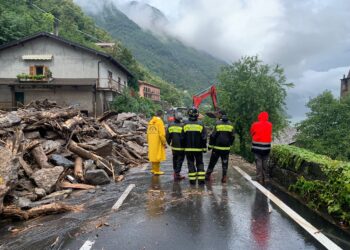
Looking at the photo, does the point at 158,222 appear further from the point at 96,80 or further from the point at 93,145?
the point at 96,80

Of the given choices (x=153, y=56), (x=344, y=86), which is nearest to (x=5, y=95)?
(x=344, y=86)

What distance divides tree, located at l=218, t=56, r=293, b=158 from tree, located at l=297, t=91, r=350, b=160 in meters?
21.5

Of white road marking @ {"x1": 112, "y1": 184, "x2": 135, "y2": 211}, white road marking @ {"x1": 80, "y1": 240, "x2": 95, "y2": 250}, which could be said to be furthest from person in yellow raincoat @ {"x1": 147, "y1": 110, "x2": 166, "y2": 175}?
white road marking @ {"x1": 80, "y1": 240, "x2": 95, "y2": 250}

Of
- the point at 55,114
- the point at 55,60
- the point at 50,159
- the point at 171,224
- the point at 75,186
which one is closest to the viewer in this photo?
the point at 171,224

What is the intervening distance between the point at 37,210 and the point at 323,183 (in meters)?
5.55

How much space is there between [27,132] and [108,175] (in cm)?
335

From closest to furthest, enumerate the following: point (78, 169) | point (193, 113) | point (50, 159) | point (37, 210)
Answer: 1. point (37, 210)
2. point (193, 113)
3. point (78, 169)
4. point (50, 159)

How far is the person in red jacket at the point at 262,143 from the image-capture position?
372 inches

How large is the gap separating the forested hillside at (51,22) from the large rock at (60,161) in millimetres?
37443

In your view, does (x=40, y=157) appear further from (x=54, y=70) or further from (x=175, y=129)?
(x=54, y=70)

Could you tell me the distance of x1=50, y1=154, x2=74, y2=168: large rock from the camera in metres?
10.3

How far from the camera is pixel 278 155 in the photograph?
380 inches

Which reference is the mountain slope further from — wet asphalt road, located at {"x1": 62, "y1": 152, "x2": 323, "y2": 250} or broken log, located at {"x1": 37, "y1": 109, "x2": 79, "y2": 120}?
wet asphalt road, located at {"x1": 62, "y1": 152, "x2": 323, "y2": 250}

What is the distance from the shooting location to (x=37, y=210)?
7090 millimetres
